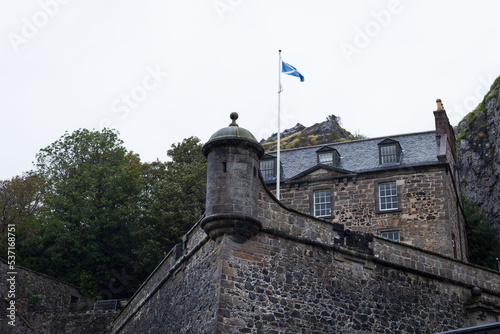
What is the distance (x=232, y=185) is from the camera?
17156 mm

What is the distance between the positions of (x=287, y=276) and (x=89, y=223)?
2486 cm

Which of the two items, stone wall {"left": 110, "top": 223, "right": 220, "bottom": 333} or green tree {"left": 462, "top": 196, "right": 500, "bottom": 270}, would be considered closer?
stone wall {"left": 110, "top": 223, "right": 220, "bottom": 333}

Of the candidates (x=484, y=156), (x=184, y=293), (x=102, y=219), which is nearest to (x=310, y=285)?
(x=184, y=293)

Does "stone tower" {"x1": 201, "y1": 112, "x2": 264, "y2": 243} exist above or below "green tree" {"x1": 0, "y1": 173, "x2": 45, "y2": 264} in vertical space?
below

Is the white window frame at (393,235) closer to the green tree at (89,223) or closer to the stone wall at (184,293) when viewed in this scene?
the stone wall at (184,293)

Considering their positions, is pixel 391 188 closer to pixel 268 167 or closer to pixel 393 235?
pixel 393 235

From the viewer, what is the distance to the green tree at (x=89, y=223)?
3856 centimetres

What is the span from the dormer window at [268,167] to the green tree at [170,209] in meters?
6.15

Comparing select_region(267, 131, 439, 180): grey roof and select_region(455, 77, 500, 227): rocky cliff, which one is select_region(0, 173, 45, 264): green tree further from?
select_region(455, 77, 500, 227): rocky cliff

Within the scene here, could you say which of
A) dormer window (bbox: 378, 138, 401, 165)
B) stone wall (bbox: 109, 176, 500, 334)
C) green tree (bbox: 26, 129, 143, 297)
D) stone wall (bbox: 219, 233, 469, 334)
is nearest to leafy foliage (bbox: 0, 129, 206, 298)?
green tree (bbox: 26, 129, 143, 297)

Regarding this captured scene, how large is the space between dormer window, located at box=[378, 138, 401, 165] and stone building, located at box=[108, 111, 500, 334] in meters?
10.3

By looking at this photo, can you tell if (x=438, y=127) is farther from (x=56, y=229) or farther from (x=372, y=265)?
(x=56, y=229)

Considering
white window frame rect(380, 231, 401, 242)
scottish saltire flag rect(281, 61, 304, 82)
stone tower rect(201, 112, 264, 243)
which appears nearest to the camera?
stone tower rect(201, 112, 264, 243)

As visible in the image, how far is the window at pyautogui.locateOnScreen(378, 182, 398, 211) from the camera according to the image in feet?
98.8
